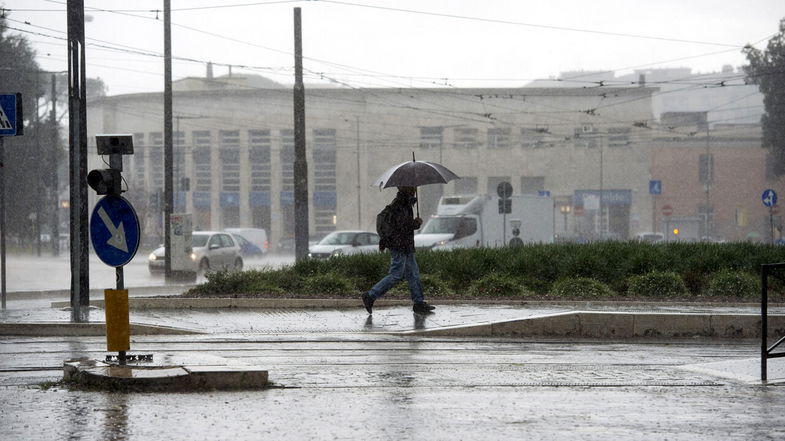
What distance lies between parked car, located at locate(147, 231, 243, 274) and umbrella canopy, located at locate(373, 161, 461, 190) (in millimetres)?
20963

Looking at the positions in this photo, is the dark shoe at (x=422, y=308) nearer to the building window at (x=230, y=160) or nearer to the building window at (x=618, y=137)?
the building window at (x=618, y=137)

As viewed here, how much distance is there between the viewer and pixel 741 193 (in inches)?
3236

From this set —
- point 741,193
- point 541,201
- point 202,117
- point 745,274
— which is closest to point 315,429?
point 745,274

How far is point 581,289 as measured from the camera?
1903 cm

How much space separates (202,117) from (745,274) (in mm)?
60275

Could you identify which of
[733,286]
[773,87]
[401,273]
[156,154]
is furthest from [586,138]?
[401,273]

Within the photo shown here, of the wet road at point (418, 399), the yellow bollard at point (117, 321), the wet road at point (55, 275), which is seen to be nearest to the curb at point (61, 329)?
the wet road at point (418, 399)

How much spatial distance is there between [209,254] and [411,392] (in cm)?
2890

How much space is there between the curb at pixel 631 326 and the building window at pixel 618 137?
62.5 m

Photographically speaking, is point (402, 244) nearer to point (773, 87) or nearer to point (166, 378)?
point (166, 378)

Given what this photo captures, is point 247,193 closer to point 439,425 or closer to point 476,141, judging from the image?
point 476,141

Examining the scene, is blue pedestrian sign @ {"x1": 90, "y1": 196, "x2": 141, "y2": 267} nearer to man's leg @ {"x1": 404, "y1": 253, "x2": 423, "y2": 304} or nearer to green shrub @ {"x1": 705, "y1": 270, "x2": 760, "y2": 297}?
man's leg @ {"x1": 404, "y1": 253, "x2": 423, "y2": 304}

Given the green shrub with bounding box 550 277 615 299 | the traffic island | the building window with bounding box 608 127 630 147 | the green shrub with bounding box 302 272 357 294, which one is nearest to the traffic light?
the traffic island

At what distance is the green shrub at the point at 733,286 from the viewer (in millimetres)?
19141
